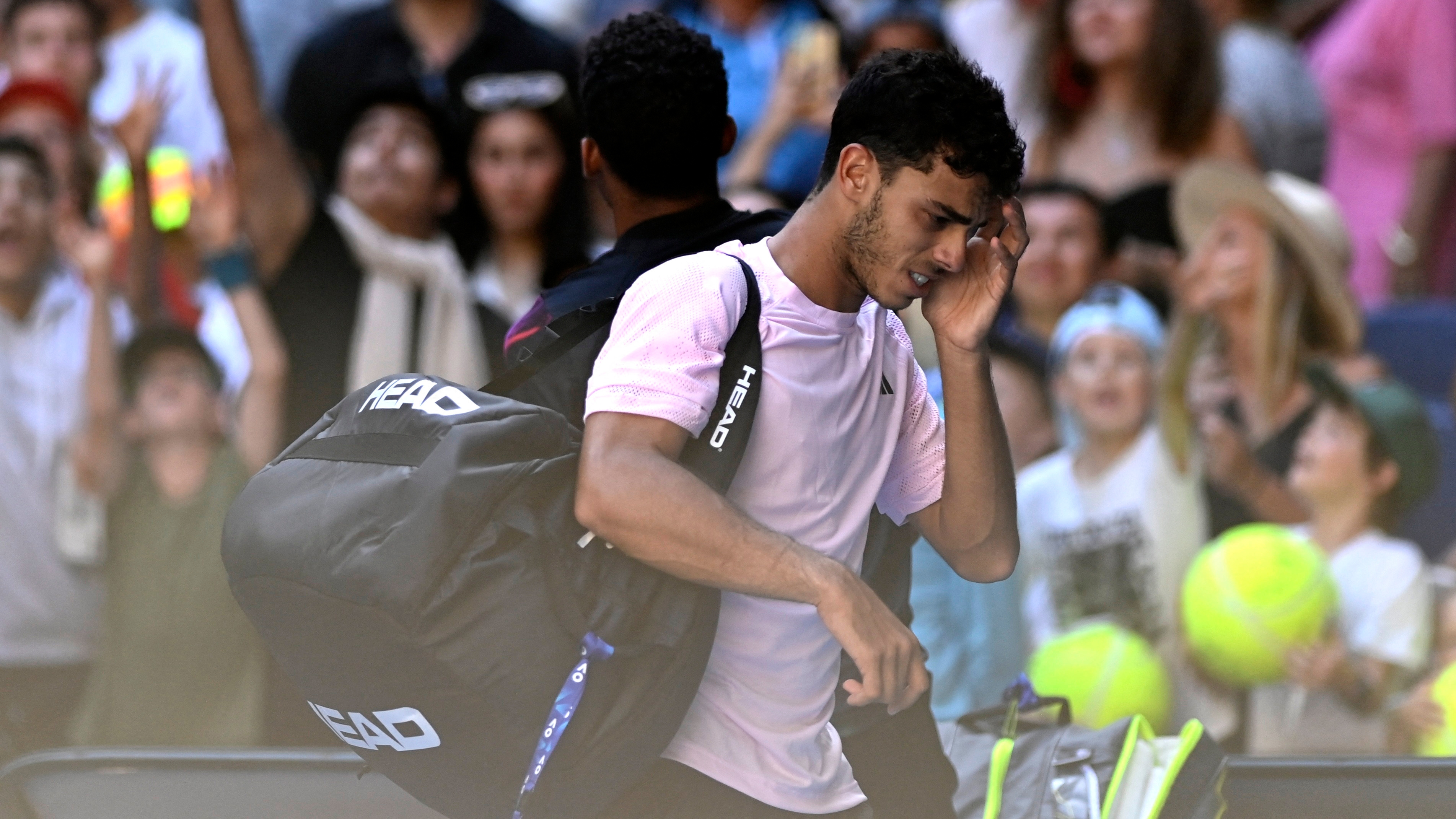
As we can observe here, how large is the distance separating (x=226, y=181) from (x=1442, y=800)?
319 centimetres

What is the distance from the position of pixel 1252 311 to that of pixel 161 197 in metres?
2.93

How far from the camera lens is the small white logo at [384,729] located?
1622 millimetres

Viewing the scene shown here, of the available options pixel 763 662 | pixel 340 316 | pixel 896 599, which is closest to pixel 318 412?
pixel 340 316

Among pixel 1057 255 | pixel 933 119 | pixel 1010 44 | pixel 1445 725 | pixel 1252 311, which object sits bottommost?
pixel 1445 725

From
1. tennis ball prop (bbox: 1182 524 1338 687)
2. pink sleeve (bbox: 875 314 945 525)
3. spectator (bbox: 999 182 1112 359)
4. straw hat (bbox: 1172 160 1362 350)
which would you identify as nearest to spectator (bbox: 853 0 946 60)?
spectator (bbox: 999 182 1112 359)

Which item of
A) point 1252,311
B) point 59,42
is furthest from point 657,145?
point 59,42

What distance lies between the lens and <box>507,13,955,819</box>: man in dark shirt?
1.92m

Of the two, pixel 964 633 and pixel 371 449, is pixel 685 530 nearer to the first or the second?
pixel 371 449

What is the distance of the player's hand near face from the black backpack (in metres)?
0.21

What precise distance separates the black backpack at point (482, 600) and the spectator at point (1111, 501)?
7.84 ft

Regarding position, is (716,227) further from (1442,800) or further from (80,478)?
(80,478)

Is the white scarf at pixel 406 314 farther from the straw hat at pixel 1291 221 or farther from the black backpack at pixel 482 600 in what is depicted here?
the black backpack at pixel 482 600

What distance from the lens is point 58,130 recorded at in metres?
4.66

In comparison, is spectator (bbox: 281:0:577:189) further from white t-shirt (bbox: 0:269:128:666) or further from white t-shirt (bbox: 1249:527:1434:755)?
white t-shirt (bbox: 1249:527:1434:755)
